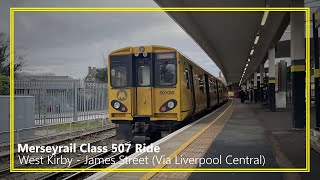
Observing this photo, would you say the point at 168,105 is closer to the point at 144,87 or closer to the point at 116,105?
the point at 144,87

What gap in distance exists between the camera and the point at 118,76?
9.16 meters

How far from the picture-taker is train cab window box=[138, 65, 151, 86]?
29.3 feet

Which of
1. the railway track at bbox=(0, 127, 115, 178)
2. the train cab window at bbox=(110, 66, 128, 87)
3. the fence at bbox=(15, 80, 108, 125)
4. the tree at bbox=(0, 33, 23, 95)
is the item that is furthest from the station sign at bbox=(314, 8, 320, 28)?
the railway track at bbox=(0, 127, 115, 178)

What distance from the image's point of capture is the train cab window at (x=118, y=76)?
9078 mm

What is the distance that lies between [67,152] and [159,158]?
5.00 feet

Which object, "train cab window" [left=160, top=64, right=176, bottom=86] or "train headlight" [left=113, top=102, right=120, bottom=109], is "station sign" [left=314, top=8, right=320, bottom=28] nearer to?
"train cab window" [left=160, top=64, right=176, bottom=86]

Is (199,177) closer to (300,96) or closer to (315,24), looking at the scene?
(315,24)

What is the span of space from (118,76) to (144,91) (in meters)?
0.87

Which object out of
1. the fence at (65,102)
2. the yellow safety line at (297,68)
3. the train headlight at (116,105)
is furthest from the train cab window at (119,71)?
the yellow safety line at (297,68)

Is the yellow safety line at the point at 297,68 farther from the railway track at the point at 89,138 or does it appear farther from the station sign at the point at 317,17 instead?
the railway track at the point at 89,138

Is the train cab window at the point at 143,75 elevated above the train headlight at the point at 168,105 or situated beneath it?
elevated above

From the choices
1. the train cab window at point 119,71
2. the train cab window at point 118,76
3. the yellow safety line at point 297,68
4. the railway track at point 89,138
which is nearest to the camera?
the railway track at point 89,138

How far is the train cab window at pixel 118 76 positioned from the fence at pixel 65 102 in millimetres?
2851

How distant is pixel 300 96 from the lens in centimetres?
1190
